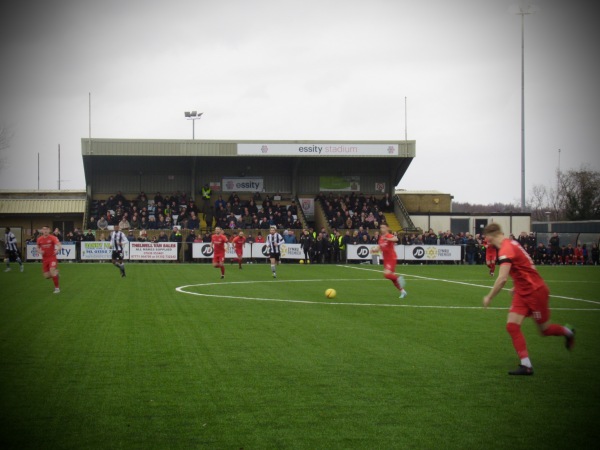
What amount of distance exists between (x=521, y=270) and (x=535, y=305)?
1.67ft

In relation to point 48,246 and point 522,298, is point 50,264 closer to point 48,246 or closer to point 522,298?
point 48,246

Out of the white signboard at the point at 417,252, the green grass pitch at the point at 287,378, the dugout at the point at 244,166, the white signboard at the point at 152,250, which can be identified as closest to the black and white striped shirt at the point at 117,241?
the green grass pitch at the point at 287,378

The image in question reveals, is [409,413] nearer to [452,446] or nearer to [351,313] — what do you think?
[452,446]

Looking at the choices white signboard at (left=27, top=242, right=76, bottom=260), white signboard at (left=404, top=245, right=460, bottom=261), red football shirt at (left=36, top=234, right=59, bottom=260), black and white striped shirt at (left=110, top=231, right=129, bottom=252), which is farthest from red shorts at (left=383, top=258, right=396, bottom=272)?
white signboard at (left=27, top=242, right=76, bottom=260)

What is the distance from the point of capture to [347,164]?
5503 cm

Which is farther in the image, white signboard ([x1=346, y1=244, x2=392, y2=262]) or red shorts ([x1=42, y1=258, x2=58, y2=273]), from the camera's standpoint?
white signboard ([x1=346, y1=244, x2=392, y2=262])

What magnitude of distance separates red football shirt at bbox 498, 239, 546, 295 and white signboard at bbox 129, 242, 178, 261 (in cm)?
3452

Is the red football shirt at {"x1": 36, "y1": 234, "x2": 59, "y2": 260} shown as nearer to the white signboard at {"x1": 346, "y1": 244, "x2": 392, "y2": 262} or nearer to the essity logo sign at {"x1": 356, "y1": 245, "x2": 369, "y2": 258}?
the white signboard at {"x1": 346, "y1": 244, "x2": 392, "y2": 262}

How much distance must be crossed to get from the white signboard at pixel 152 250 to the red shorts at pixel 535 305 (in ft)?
114

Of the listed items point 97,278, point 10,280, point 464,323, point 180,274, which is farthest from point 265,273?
point 464,323

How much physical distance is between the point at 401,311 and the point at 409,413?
9.27 metres

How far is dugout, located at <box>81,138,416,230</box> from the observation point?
4953 cm

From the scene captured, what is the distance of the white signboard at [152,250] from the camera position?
42500mm

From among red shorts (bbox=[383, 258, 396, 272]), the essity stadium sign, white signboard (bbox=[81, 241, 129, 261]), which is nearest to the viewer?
red shorts (bbox=[383, 258, 396, 272])
